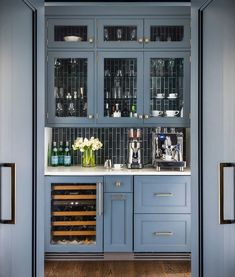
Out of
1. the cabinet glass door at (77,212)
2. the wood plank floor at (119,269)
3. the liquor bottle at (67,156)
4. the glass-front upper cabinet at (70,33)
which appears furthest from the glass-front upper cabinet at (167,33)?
the wood plank floor at (119,269)

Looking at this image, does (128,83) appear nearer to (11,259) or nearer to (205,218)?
(205,218)

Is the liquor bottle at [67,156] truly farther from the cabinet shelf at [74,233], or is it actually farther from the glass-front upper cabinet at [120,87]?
the cabinet shelf at [74,233]

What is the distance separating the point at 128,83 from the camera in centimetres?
486

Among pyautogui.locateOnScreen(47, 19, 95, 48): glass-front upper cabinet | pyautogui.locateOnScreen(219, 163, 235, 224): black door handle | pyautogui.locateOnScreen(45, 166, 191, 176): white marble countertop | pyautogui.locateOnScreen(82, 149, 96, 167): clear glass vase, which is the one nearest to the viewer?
pyautogui.locateOnScreen(219, 163, 235, 224): black door handle

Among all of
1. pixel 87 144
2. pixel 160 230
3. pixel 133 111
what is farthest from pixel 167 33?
pixel 160 230

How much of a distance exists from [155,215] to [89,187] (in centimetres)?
66

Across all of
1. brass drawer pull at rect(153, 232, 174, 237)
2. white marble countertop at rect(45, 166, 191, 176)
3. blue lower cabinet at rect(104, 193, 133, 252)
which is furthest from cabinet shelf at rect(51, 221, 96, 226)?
brass drawer pull at rect(153, 232, 174, 237)

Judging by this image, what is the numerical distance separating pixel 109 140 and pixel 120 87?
Result: 0.63 metres

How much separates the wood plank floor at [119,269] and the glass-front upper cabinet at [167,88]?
133cm

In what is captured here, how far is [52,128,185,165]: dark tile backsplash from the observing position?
5.17 metres

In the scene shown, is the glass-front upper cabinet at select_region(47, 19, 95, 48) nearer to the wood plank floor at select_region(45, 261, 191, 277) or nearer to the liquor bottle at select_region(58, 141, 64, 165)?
the liquor bottle at select_region(58, 141, 64, 165)

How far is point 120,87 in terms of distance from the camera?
4859mm

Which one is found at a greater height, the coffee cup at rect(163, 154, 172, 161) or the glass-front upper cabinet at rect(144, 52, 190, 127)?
the glass-front upper cabinet at rect(144, 52, 190, 127)

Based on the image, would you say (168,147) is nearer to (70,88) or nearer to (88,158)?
(88,158)
